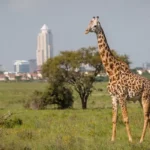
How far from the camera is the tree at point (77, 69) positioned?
41562 millimetres

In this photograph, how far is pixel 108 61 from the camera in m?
15.3

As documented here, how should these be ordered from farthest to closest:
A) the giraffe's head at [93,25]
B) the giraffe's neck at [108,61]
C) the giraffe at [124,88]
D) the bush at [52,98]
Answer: the bush at [52,98], the giraffe's neck at [108,61], the giraffe's head at [93,25], the giraffe at [124,88]

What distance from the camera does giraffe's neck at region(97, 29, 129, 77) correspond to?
49.4ft

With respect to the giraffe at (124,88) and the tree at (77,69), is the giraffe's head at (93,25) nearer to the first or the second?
the giraffe at (124,88)

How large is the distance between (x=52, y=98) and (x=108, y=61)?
24611 mm

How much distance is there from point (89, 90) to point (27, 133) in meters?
25.9

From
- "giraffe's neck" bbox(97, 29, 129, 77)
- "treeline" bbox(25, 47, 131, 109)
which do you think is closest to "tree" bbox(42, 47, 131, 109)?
"treeline" bbox(25, 47, 131, 109)

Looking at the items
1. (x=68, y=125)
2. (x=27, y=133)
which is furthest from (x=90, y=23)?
(x=68, y=125)

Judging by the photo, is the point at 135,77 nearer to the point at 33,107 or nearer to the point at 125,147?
the point at 125,147

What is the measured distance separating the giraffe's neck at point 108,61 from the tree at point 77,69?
84.2 ft

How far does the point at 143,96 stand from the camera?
14.8 meters

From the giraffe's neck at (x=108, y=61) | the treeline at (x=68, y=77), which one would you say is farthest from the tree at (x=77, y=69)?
the giraffe's neck at (x=108, y=61)

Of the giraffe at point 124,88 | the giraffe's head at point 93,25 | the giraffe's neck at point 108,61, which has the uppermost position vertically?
the giraffe's head at point 93,25

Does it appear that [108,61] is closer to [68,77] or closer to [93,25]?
[93,25]
